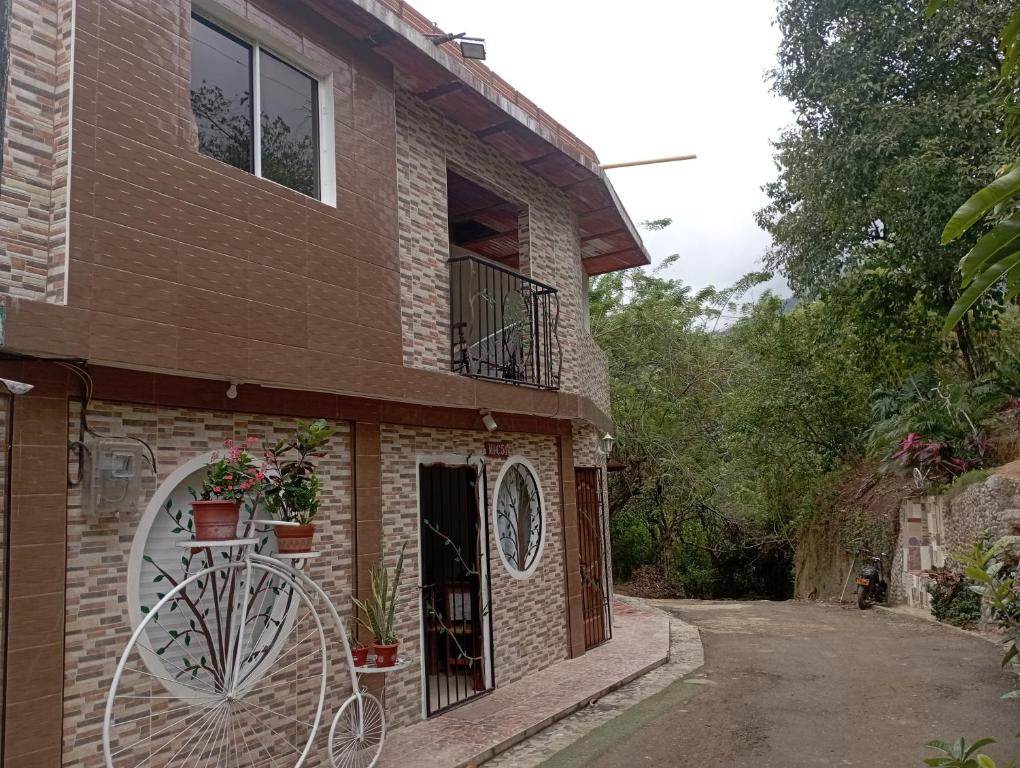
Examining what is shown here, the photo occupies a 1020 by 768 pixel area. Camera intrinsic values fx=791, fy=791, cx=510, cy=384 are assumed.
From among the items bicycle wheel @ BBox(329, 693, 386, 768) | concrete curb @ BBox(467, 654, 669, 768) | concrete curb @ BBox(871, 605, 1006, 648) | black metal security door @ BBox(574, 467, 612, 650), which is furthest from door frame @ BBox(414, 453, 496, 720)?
concrete curb @ BBox(871, 605, 1006, 648)

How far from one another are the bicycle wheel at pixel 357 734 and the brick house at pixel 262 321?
624 millimetres

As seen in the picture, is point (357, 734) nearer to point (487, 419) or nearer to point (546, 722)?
point (546, 722)

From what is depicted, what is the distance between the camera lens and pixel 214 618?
5.22 metres

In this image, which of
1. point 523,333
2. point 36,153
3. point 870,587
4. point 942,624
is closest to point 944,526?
point 942,624

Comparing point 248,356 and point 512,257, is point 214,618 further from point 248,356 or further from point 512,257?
point 512,257

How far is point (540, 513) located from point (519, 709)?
2466mm

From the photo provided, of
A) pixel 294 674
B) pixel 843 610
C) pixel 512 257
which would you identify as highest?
pixel 512 257

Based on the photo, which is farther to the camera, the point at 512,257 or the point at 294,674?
the point at 512,257

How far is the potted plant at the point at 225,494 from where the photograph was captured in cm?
464

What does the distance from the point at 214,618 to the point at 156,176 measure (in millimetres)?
2854

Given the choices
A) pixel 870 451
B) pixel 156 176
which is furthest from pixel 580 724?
pixel 870 451

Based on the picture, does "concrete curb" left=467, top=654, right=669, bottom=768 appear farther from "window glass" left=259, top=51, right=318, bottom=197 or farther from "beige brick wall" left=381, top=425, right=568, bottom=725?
"window glass" left=259, top=51, right=318, bottom=197

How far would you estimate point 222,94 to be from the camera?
563 centimetres

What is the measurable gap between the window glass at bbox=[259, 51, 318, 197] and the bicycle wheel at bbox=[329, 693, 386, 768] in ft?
12.8
